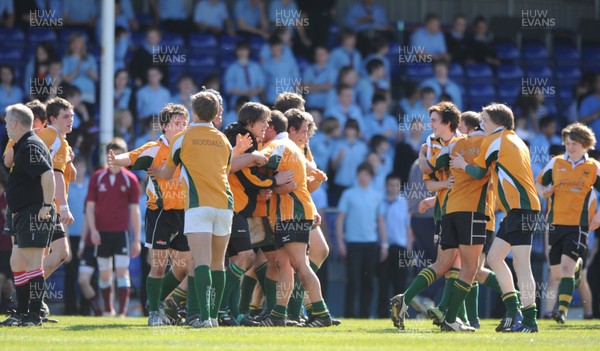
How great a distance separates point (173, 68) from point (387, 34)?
4626mm

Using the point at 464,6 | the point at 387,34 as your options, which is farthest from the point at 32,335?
the point at 464,6

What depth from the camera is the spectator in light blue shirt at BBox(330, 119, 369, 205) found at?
61.9 ft

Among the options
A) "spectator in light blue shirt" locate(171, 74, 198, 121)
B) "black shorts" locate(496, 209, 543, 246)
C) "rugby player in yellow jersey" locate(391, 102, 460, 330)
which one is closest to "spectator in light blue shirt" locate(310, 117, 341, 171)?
"spectator in light blue shirt" locate(171, 74, 198, 121)

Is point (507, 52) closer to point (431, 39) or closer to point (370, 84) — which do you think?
point (431, 39)

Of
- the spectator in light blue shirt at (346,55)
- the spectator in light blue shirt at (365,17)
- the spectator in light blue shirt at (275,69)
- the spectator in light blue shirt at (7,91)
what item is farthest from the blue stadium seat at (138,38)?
the spectator in light blue shirt at (365,17)

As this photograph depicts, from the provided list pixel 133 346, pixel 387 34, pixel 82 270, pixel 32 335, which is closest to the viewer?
pixel 133 346

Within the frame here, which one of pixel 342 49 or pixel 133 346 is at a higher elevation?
pixel 342 49

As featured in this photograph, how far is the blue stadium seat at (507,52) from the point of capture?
2334 cm

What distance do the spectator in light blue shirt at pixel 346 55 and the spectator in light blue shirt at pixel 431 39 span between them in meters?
1.48

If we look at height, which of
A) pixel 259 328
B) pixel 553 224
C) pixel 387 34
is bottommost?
pixel 259 328

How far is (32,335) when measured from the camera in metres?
10.2

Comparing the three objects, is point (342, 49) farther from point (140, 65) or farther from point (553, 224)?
point (553, 224)

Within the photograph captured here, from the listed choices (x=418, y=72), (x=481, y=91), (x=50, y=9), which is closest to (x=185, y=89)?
(x=50, y=9)

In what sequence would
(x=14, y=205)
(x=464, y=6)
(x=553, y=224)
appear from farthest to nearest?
(x=464, y=6) → (x=553, y=224) → (x=14, y=205)
